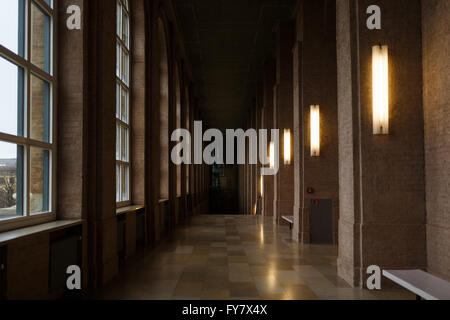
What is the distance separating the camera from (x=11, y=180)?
4445mm

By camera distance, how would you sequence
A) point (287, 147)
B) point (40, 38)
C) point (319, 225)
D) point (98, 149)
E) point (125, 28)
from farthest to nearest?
point (287, 147), point (319, 225), point (125, 28), point (98, 149), point (40, 38)

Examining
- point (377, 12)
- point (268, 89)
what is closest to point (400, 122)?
point (377, 12)

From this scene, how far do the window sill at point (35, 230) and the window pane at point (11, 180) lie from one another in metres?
0.24

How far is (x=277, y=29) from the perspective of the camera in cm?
1367

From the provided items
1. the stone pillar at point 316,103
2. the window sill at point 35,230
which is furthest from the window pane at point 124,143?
the stone pillar at point 316,103

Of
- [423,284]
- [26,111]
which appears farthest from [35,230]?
[423,284]

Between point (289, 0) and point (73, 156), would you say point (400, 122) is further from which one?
point (289, 0)

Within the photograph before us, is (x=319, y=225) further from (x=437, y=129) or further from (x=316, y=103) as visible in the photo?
(x=437, y=129)

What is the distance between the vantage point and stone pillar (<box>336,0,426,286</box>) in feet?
18.8

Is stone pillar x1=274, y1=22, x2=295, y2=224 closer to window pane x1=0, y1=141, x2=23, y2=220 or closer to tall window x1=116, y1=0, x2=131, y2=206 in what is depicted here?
tall window x1=116, y1=0, x2=131, y2=206

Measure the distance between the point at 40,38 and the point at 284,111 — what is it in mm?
9694

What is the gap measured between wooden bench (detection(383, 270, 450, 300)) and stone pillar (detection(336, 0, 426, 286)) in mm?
807

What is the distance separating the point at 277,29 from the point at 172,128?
507 centimetres

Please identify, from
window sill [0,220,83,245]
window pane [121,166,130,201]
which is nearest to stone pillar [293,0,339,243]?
window pane [121,166,130,201]
